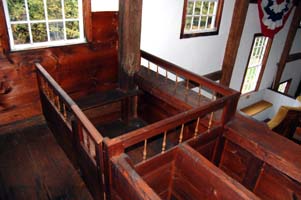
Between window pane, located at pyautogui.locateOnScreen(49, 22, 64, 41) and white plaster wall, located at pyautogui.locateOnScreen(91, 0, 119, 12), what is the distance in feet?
1.38

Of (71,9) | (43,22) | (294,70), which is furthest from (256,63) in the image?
(43,22)

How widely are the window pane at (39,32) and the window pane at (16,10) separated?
13 cm

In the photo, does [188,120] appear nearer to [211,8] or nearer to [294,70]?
[211,8]

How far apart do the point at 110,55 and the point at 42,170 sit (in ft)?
5.23

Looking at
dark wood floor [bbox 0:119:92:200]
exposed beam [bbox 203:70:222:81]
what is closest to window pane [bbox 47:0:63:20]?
dark wood floor [bbox 0:119:92:200]

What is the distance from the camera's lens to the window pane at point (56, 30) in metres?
2.48

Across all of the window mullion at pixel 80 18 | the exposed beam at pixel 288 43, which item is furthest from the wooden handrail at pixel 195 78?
the exposed beam at pixel 288 43

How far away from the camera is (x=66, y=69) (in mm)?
2707

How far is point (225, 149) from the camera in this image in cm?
238

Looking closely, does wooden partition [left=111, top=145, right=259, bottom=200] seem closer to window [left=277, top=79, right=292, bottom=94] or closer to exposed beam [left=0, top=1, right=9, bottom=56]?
exposed beam [left=0, top=1, right=9, bottom=56]

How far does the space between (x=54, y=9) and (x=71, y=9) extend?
0.62 feet

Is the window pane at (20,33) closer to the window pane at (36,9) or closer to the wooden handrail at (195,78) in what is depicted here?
the window pane at (36,9)

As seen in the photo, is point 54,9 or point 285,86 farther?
point 285,86

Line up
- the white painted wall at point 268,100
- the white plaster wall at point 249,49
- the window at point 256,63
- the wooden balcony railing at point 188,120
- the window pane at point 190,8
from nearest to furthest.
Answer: the wooden balcony railing at point 188,120 → the window pane at point 190,8 → the white plaster wall at point 249,49 → the window at point 256,63 → the white painted wall at point 268,100
